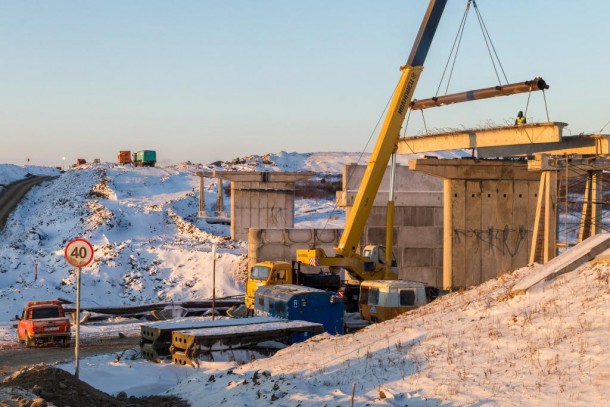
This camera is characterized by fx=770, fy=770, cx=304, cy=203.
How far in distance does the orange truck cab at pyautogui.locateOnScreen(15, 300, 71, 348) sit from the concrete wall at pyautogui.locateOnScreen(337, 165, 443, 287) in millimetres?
18266

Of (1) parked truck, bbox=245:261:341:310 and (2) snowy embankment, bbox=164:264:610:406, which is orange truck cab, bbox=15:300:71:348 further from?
(2) snowy embankment, bbox=164:264:610:406

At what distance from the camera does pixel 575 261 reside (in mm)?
18578

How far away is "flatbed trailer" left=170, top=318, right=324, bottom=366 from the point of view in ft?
64.6

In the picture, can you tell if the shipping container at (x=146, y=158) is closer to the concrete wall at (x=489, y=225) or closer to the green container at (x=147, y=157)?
the green container at (x=147, y=157)

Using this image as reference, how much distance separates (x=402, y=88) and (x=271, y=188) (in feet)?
74.5

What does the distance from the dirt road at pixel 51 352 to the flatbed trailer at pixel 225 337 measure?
532 centimetres

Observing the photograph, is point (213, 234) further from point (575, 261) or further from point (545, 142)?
point (575, 261)

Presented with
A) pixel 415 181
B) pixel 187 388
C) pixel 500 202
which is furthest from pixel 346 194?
pixel 187 388

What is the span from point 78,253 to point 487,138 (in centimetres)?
2326

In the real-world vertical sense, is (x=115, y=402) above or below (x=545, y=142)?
below

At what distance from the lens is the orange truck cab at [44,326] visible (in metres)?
28.5

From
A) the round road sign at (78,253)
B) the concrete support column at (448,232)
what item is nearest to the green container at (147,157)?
the concrete support column at (448,232)

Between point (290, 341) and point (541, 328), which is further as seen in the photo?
point (290, 341)

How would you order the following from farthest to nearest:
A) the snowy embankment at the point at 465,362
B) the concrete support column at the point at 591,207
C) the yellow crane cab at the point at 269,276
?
the yellow crane cab at the point at 269,276, the concrete support column at the point at 591,207, the snowy embankment at the point at 465,362
